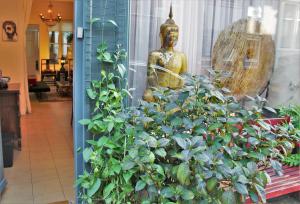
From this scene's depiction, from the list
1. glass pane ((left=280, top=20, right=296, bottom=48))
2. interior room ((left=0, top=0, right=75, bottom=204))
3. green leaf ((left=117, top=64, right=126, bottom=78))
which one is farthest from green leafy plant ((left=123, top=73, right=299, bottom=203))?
glass pane ((left=280, top=20, right=296, bottom=48))

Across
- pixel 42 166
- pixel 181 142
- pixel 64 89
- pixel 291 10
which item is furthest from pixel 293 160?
pixel 64 89

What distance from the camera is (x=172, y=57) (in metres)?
2.40

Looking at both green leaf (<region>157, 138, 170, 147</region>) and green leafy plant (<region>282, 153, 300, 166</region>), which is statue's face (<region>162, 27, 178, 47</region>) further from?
green leafy plant (<region>282, 153, 300, 166</region>)

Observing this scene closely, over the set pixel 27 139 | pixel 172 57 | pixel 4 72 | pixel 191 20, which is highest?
pixel 191 20

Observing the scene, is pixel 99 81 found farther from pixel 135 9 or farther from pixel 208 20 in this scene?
pixel 208 20

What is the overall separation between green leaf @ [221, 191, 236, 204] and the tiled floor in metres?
1.54

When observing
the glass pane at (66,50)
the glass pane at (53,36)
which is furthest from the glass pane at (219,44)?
the glass pane at (53,36)

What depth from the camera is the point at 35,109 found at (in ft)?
20.5

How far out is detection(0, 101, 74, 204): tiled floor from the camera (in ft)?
8.57

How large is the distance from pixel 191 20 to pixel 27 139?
283cm

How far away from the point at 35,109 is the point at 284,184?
5092 millimetres

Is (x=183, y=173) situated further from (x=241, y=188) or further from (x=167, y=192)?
(x=241, y=188)

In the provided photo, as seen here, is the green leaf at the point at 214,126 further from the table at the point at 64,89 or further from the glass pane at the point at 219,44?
the table at the point at 64,89

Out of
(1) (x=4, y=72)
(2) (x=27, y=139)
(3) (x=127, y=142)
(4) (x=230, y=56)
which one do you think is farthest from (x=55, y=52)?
(3) (x=127, y=142)
